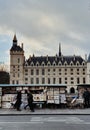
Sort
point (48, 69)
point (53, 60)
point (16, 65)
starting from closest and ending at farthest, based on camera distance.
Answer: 1. point (16, 65)
2. point (53, 60)
3. point (48, 69)

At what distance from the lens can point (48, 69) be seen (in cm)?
19462

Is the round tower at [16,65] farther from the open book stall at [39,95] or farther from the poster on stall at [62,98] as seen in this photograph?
the poster on stall at [62,98]

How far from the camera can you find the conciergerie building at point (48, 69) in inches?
7549

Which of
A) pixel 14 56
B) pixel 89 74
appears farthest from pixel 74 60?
pixel 14 56

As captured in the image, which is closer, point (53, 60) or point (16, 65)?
point (16, 65)

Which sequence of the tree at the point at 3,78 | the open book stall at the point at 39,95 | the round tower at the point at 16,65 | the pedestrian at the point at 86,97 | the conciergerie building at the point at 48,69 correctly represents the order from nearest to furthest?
1. the pedestrian at the point at 86,97
2. the open book stall at the point at 39,95
3. the tree at the point at 3,78
4. the round tower at the point at 16,65
5. the conciergerie building at the point at 48,69

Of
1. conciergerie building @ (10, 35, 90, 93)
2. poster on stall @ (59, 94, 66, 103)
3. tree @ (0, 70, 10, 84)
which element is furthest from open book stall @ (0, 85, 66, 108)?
conciergerie building @ (10, 35, 90, 93)

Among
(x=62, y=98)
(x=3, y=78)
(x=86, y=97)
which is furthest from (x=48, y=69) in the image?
(x=86, y=97)

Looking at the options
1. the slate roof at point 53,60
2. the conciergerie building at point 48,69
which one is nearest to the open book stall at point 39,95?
the conciergerie building at point 48,69

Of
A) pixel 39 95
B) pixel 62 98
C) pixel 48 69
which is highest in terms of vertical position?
pixel 48 69

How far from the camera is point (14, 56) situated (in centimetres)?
19250

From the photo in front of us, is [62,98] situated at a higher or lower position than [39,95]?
lower

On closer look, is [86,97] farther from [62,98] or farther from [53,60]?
[53,60]

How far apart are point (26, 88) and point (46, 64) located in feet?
513
